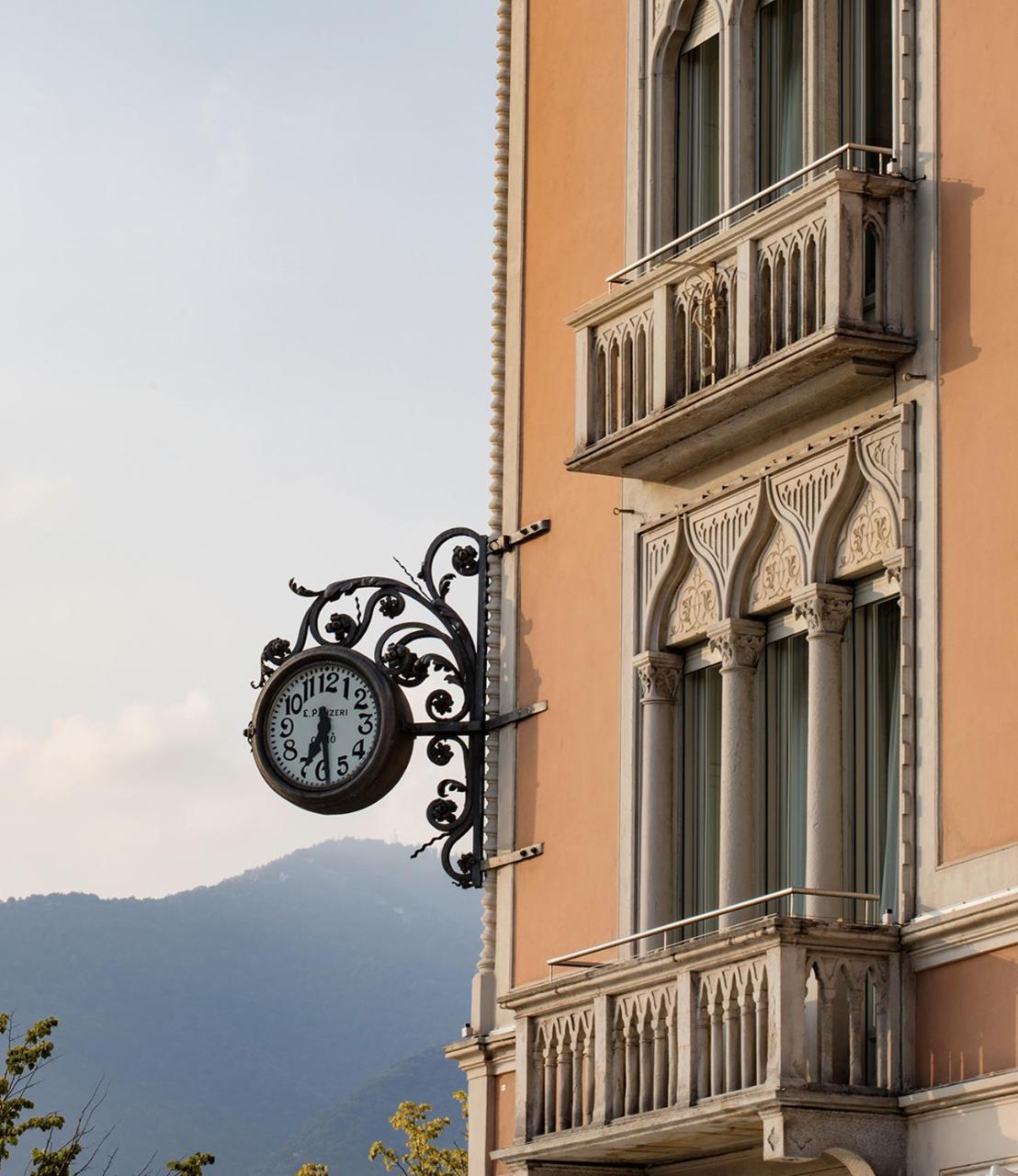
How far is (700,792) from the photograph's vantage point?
2003 cm

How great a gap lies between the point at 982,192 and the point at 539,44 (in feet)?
21.8

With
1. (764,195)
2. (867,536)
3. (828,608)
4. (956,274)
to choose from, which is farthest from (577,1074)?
(764,195)

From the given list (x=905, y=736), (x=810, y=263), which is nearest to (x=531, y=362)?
(x=810, y=263)

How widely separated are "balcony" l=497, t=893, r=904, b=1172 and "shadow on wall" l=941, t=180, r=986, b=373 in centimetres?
335

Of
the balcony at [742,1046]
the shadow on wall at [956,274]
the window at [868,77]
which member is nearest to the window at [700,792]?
the balcony at [742,1046]

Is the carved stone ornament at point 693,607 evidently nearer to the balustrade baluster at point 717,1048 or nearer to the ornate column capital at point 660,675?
the ornate column capital at point 660,675

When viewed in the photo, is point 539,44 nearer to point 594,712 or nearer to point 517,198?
point 517,198

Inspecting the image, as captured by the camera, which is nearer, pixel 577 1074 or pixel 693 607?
pixel 577 1074

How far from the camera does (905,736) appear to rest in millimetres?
17359

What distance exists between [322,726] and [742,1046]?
600 cm

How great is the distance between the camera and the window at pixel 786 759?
61.8 ft

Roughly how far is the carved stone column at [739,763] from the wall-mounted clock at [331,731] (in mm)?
3399

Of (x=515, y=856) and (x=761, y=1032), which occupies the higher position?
(x=515, y=856)

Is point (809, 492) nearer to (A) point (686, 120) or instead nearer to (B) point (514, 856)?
(A) point (686, 120)
